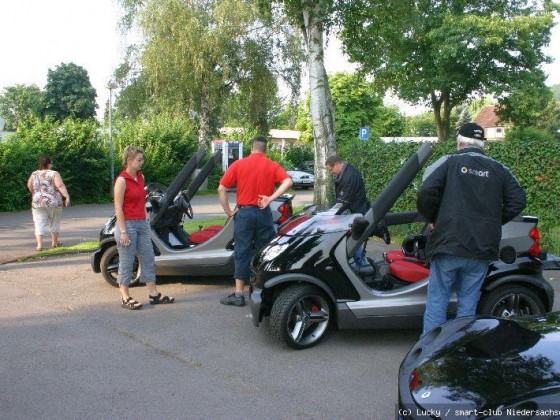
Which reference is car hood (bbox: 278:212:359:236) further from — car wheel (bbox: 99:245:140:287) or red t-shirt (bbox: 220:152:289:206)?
car wheel (bbox: 99:245:140:287)

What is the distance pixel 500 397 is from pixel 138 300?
5.02 m

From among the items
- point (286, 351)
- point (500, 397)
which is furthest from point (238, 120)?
point (500, 397)

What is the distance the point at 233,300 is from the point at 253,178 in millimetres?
1420

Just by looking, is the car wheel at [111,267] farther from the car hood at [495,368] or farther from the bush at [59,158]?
the bush at [59,158]

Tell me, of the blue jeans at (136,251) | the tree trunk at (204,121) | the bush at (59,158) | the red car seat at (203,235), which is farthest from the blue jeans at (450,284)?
the tree trunk at (204,121)

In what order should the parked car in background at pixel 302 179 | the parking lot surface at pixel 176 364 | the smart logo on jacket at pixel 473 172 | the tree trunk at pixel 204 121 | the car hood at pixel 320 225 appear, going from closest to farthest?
the parking lot surface at pixel 176 364 → the smart logo on jacket at pixel 473 172 → the car hood at pixel 320 225 → the tree trunk at pixel 204 121 → the parked car in background at pixel 302 179

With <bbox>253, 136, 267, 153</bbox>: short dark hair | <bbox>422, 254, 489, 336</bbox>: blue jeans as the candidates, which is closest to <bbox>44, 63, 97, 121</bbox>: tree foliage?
<bbox>253, 136, 267, 153</bbox>: short dark hair

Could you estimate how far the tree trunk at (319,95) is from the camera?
42.3 ft

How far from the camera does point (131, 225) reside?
6113mm

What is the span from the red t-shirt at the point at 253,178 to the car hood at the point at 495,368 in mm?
3217

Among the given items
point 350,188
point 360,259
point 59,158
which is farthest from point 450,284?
point 59,158

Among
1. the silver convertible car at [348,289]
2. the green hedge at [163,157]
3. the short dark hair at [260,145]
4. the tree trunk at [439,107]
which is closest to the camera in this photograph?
the silver convertible car at [348,289]

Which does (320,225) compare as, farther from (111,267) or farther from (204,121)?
(204,121)

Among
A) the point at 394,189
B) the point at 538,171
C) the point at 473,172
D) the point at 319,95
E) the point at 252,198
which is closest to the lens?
the point at 473,172
